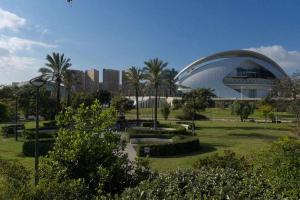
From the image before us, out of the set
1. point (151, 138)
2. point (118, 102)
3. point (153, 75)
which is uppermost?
point (153, 75)

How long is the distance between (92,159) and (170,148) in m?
18.7

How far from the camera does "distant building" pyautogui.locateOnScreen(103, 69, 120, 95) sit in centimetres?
18862

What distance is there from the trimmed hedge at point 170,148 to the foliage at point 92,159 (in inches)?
649

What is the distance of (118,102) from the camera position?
59.5 meters

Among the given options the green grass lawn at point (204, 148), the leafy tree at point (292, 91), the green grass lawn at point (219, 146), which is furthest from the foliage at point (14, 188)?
the leafy tree at point (292, 91)

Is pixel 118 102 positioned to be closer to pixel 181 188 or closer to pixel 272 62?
pixel 181 188

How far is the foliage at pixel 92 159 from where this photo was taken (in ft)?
35.1

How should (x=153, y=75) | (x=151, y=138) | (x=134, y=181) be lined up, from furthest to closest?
(x=153, y=75)
(x=151, y=138)
(x=134, y=181)

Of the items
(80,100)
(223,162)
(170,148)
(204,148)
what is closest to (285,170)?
(223,162)

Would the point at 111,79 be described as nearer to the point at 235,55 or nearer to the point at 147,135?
the point at 235,55

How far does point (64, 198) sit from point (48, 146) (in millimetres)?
20186

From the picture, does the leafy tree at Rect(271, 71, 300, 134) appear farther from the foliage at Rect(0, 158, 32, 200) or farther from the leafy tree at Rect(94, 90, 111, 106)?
the foliage at Rect(0, 158, 32, 200)

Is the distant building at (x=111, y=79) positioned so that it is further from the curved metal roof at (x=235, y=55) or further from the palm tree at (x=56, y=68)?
the palm tree at (x=56, y=68)

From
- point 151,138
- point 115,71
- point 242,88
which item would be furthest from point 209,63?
point 151,138
